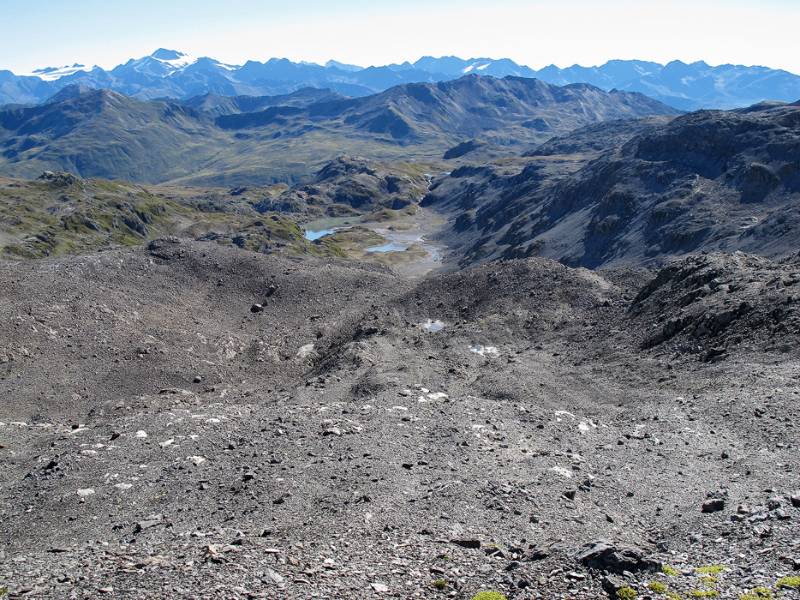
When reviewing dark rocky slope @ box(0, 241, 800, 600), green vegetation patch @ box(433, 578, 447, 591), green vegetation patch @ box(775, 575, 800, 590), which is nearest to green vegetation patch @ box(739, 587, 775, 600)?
green vegetation patch @ box(775, 575, 800, 590)

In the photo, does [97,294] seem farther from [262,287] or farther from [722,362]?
[722,362]

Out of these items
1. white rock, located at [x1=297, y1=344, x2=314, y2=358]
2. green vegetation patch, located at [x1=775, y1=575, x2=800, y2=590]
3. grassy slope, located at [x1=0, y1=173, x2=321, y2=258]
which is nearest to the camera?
green vegetation patch, located at [x1=775, y1=575, x2=800, y2=590]

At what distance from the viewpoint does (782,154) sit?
125438mm

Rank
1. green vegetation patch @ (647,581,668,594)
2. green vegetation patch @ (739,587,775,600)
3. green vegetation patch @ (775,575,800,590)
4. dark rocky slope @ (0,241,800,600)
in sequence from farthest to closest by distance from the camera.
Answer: dark rocky slope @ (0,241,800,600), green vegetation patch @ (647,581,668,594), green vegetation patch @ (775,575,800,590), green vegetation patch @ (739,587,775,600)

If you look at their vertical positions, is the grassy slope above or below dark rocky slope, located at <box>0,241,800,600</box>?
below

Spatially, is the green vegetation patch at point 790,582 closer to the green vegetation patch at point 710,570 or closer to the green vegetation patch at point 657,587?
the green vegetation patch at point 710,570

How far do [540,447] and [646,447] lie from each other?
172 inches

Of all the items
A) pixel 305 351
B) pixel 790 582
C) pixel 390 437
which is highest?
pixel 790 582

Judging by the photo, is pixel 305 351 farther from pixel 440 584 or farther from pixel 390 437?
pixel 440 584

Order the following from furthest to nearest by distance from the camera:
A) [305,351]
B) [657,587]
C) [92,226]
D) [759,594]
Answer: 1. [92,226]
2. [305,351]
3. [657,587]
4. [759,594]

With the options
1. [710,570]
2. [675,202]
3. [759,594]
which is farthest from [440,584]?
[675,202]

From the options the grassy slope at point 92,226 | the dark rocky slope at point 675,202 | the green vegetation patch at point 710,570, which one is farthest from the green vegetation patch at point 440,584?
the grassy slope at point 92,226

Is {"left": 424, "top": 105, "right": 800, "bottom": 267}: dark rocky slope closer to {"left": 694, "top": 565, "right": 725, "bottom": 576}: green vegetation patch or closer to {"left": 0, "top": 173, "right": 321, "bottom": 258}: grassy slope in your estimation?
{"left": 0, "top": 173, "right": 321, "bottom": 258}: grassy slope

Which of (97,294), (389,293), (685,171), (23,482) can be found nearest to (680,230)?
(685,171)
